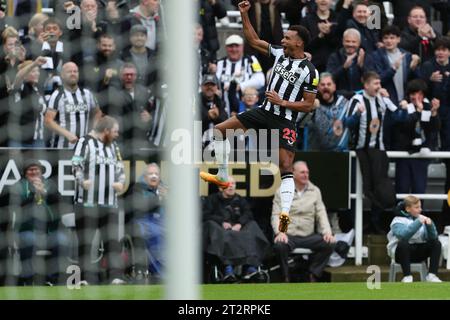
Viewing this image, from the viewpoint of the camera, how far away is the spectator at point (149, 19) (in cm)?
1173

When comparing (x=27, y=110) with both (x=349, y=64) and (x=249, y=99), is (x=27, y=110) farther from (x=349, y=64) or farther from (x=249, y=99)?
(x=349, y=64)

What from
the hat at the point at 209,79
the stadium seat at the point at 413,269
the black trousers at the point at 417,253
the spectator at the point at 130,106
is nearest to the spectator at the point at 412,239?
the black trousers at the point at 417,253

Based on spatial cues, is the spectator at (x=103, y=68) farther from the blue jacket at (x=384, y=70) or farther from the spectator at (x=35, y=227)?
the blue jacket at (x=384, y=70)

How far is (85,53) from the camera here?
36.4 ft

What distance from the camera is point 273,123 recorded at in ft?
35.6

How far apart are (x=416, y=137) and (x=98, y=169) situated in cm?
439

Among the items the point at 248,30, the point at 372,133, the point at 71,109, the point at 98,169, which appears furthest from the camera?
the point at 372,133

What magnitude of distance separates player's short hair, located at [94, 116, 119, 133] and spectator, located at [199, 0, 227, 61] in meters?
3.39

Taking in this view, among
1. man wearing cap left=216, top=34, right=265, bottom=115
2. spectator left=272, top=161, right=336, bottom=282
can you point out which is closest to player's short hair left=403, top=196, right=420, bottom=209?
spectator left=272, top=161, right=336, bottom=282

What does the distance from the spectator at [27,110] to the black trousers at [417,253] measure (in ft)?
12.5

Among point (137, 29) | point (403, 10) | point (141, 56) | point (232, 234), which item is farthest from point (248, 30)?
point (403, 10)

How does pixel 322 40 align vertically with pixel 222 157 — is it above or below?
above

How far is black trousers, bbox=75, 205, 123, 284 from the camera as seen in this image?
10.8 m
